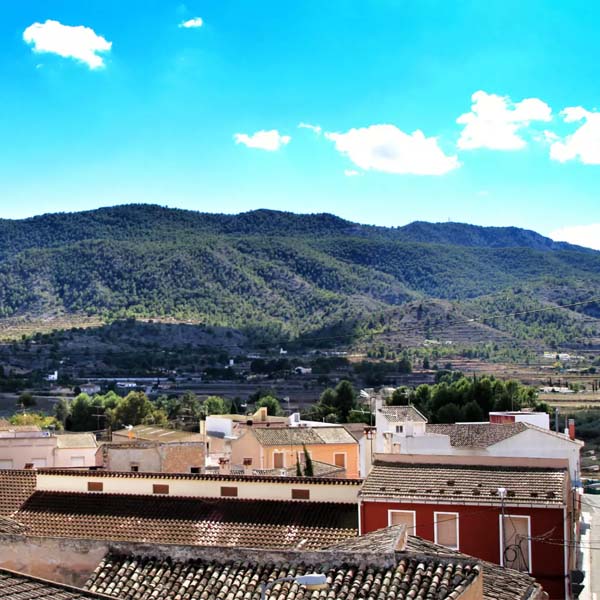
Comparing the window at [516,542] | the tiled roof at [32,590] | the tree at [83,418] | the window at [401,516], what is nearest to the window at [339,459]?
the window at [401,516]

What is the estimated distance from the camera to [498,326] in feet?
525

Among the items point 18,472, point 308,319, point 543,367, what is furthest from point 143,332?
point 18,472

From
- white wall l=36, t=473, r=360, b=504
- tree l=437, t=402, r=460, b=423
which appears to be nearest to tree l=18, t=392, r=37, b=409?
tree l=437, t=402, r=460, b=423

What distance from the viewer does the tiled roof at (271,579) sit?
11.1 meters

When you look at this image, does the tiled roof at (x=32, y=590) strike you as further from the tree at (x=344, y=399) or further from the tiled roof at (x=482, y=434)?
the tree at (x=344, y=399)

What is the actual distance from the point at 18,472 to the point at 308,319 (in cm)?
16683

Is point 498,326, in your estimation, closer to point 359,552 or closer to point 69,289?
point 69,289

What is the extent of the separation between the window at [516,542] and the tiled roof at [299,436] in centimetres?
2288

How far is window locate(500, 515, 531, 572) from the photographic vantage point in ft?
64.1

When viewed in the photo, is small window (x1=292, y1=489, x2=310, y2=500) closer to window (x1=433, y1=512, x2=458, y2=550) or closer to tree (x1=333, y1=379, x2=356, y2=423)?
window (x1=433, y1=512, x2=458, y2=550)

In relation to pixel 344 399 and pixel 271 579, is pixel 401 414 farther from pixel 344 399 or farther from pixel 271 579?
pixel 344 399

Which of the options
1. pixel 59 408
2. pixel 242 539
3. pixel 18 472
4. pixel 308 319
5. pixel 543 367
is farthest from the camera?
pixel 308 319

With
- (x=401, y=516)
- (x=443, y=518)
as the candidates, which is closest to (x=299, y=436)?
(x=401, y=516)

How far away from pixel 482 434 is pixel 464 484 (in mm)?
11825
